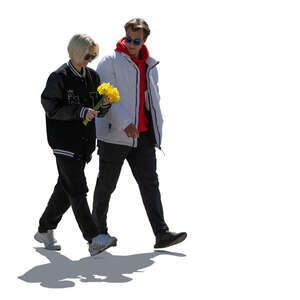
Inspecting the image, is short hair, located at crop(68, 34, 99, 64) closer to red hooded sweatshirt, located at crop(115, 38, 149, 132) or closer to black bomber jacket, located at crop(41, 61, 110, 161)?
black bomber jacket, located at crop(41, 61, 110, 161)

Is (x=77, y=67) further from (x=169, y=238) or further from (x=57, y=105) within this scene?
(x=169, y=238)

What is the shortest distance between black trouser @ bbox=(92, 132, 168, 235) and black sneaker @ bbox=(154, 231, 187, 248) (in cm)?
7

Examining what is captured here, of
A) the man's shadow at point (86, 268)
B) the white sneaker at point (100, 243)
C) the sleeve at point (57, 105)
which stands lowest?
the man's shadow at point (86, 268)

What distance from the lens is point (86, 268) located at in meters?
7.77

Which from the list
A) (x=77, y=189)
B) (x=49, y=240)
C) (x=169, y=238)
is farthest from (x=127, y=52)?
(x=49, y=240)

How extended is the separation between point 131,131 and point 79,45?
3.30 ft

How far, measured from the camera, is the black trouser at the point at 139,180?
830 cm

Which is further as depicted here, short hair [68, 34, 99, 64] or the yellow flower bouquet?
the yellow flower bouquet

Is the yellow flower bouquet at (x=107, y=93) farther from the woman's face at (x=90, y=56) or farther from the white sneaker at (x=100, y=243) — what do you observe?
the white sneaker at (x=100, y=243)

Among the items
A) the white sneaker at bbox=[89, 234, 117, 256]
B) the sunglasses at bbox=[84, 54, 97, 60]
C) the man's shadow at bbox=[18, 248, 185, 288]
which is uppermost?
the sunglasses at bbox=[84, 54, 97, 60]

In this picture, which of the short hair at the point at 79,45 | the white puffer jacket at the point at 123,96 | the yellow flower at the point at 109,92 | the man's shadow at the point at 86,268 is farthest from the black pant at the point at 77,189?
the short hair at the point at 79,45

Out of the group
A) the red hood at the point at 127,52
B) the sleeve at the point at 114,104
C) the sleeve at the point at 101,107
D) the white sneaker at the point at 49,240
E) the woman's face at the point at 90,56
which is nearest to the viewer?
the woman's face at the point at 90,56

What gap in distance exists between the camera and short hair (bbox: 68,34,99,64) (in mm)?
7598

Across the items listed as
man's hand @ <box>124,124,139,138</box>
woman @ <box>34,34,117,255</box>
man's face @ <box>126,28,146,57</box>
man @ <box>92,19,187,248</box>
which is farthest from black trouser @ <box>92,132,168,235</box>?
man's face @ <box>126,28,146,57</box>
